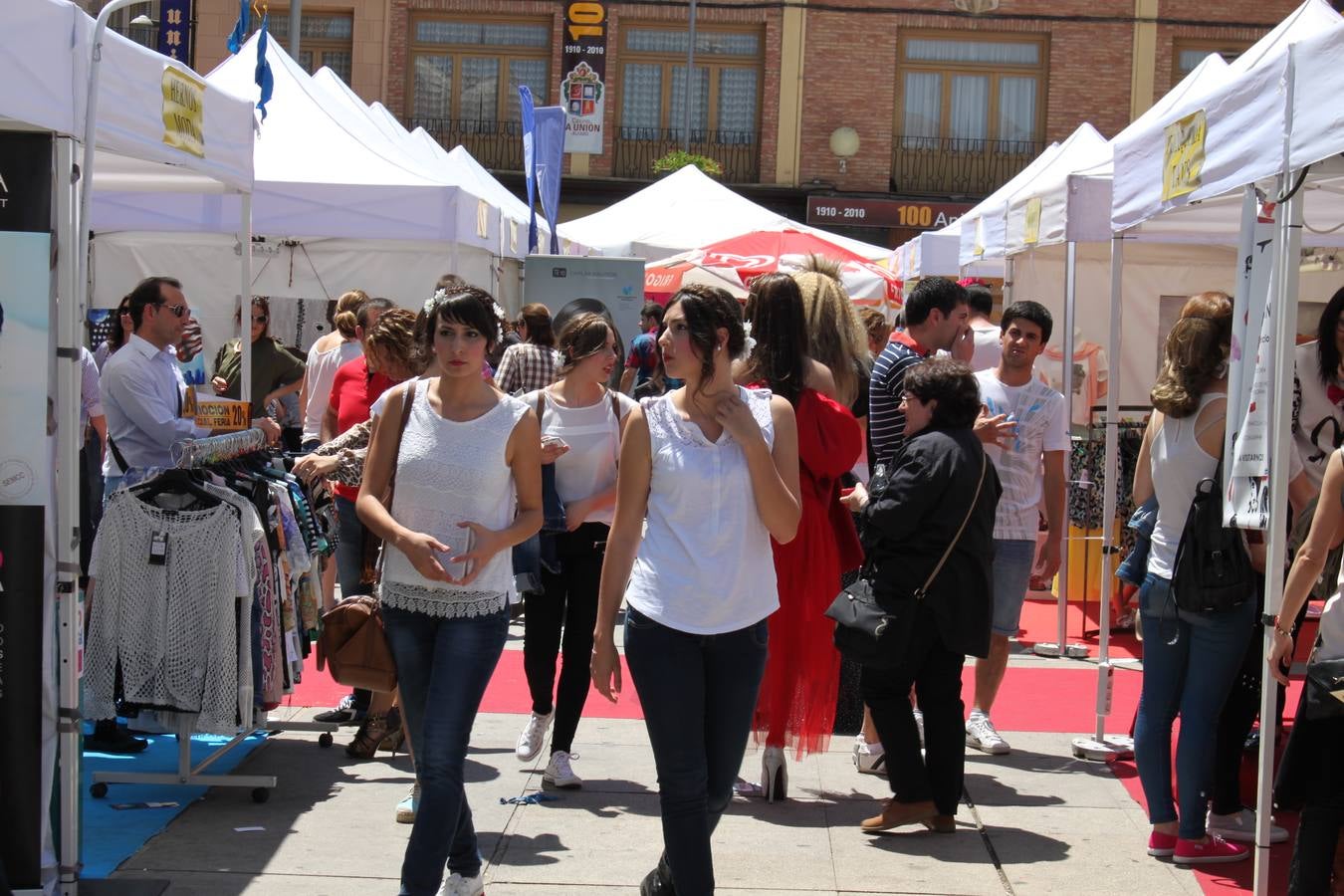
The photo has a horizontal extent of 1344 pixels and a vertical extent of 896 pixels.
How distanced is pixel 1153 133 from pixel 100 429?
4.85 meters

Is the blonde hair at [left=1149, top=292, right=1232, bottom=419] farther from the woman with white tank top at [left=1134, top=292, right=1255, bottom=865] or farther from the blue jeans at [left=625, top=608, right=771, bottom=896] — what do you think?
the blue jeans at [left=625, top=608, right=771, bottom=896]

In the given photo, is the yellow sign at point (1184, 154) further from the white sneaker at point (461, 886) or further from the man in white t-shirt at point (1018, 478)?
the white sneaker at point (461, 886)

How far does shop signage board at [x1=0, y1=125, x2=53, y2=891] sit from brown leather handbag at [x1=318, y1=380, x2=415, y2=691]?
841 millimetres

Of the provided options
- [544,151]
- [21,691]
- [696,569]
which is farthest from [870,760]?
[544,151]

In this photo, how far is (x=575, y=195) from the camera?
2867 centimetres

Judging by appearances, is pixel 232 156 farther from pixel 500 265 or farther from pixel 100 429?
pixel 500 265

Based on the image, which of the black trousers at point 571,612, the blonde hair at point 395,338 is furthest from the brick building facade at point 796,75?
the black trousers at point 571,612

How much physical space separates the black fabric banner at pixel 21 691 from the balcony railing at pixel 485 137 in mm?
25404

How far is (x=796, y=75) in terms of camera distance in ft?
93.1

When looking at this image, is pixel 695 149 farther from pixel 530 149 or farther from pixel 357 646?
pixel 357 646

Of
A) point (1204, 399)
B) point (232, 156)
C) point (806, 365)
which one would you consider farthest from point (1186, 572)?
point (232, 156)

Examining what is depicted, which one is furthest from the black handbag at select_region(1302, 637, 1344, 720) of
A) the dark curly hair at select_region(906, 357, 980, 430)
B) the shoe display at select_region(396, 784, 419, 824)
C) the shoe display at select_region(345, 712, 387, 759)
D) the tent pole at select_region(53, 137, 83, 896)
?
the shoe display at select_region(345, 712, 387, 759)

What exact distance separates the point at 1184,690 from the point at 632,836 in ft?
6.54

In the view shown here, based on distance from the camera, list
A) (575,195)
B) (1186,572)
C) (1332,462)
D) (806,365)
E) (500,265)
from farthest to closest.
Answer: (575,195)
(500,265)
(806,365)
(1186,572)
(1332,462)
